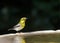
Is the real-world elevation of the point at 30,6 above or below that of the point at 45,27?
above

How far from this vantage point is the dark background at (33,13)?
895 cm

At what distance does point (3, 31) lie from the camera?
353 inches

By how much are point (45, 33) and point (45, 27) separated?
10.6 feet

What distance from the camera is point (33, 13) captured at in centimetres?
923

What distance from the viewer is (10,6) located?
9070 mm

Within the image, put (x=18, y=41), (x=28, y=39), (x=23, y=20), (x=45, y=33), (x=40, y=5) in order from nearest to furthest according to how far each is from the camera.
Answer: (x=18, y=41) → (x=28, y=39) → (x=45, y=33) → (x=23, y=20) → (x=40, y=5)

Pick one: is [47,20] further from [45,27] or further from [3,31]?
[3,31]

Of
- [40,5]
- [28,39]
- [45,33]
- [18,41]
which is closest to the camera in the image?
[18,41]

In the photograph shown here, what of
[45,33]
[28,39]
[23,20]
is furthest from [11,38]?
[23,20]

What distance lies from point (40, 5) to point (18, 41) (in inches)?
149

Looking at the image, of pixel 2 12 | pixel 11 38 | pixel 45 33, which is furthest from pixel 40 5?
pixel 11 38

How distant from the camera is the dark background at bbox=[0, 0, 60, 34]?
8.95 m

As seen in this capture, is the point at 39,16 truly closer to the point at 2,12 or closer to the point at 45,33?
the point at 2,12

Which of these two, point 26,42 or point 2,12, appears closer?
point 26,42
